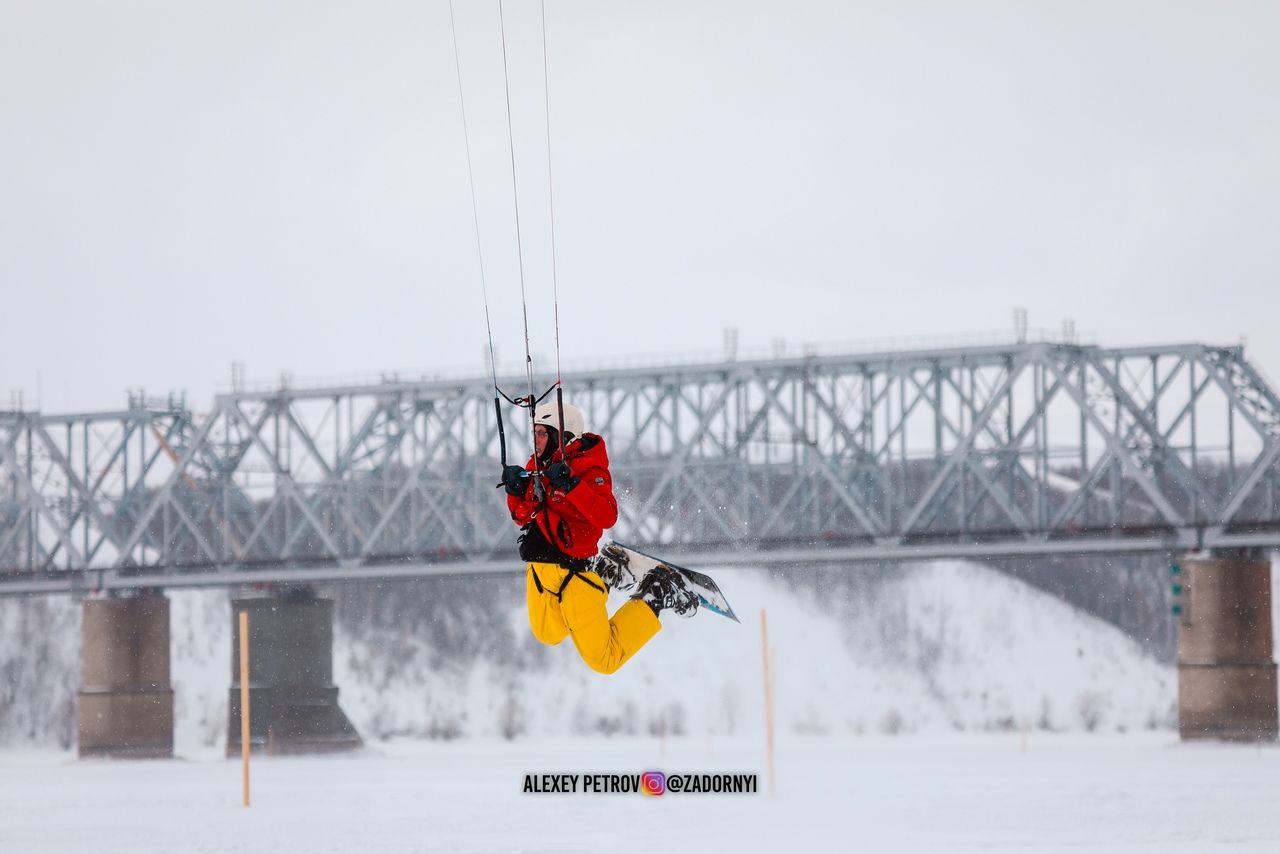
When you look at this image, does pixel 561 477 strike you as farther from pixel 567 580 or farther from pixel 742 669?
pixel 742 669

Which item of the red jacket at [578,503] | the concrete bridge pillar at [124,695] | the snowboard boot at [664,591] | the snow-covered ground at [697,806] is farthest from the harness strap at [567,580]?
the concrete bridge pillar at [124,695]

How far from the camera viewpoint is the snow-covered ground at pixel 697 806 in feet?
102

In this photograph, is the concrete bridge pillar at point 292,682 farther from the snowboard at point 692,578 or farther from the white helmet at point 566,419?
the white helmet at point 566,419

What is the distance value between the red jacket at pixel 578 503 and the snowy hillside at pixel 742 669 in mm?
99889

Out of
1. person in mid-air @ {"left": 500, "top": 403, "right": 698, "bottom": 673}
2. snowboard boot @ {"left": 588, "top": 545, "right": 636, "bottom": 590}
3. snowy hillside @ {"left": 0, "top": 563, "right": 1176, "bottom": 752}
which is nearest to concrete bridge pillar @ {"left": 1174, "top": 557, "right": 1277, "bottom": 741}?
snowy hillside @ {"left": 0, "top": 563, "right": 1176, "bottom": 752}

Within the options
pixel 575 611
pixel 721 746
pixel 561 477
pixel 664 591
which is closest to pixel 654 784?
pixel 664 591

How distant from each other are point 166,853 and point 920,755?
45119 millimetres

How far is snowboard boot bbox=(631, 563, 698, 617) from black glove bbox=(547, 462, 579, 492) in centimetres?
169

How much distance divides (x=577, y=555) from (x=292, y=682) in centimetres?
6842

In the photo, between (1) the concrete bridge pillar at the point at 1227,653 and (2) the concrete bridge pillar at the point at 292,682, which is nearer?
(1) the concrete bridge pillar at the point at 1227,653

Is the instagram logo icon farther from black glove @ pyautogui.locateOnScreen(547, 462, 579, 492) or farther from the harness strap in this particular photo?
black glove @ pyautogui.locateOnScreen(547, 462, 579, 492)

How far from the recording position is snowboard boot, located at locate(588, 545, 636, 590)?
1700cm

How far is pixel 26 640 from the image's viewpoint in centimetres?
13388

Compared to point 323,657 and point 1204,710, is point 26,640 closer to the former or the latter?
point 323,657
